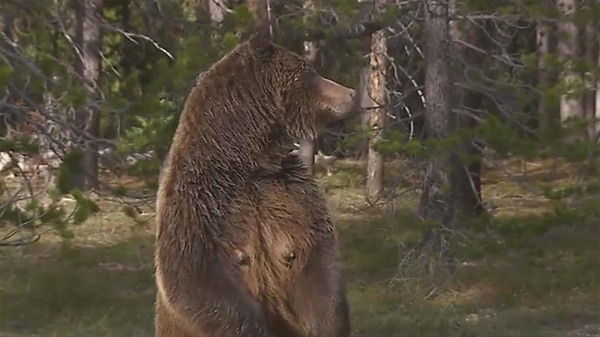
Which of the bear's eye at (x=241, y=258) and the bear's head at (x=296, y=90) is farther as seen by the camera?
the bear's head at (x=296, y=90)

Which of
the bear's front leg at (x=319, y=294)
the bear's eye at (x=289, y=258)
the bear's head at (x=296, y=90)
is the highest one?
the bear's head at (x=296, y=90)

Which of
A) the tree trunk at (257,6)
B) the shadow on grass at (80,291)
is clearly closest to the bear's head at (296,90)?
the tree trunk at (257,6)

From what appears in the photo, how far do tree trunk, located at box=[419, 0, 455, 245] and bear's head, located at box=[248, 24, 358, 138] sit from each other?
5870 millimetres

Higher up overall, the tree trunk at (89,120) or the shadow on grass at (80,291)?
the tree trunk at (89,120)

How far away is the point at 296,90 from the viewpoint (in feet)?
10.9

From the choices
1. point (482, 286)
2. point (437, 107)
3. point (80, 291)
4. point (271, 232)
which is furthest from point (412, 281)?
point (271, 232)

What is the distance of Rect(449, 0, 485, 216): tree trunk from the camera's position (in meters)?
8.98

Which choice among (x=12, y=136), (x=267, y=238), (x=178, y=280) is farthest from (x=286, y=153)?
(x=12, y=136)

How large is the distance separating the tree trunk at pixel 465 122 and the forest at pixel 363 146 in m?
0.03

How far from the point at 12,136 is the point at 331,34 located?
9.32ft

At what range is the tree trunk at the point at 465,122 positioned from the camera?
29.5ft

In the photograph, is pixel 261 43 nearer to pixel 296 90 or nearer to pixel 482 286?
pixel 296 90

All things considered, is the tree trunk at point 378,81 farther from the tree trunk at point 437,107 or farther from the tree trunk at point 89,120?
the tree trunk at point 89,120

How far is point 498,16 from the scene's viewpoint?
8.80 meters
